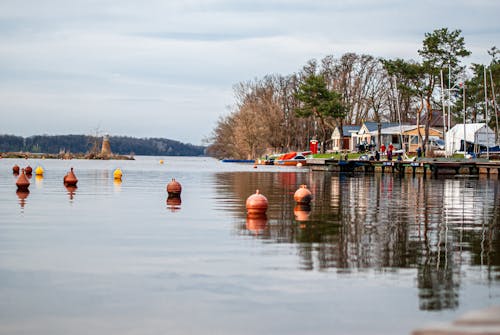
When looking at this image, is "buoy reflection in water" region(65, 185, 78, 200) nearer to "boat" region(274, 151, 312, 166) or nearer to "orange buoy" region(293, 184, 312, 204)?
"orange buoy" region(293, 184, 312, 204)

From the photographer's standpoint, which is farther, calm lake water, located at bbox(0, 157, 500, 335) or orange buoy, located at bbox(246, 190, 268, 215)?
orange buoy, located at bbox(246, 190, 268, 215)

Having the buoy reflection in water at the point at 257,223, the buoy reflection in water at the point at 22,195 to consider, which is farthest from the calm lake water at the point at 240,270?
the buoy reflection in water at the point at 22,195

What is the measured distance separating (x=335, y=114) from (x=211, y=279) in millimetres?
95216

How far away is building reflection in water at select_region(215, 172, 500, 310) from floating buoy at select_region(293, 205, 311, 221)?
2.4 inches

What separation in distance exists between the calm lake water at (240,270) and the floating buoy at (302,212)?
0.07 m

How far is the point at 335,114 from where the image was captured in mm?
106188

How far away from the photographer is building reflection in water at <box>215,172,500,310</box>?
1342 cm

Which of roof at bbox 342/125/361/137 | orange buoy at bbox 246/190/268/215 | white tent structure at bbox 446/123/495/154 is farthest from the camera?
roof at bbox 342/125/361/137

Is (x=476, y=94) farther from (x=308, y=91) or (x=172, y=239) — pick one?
(x=172, y=239)

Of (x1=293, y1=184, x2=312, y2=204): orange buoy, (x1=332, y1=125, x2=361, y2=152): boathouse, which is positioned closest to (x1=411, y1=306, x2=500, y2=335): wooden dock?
(x1=293, y1=184, x2=312, y2=204): orange buoy

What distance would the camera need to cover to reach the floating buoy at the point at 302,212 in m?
22.6

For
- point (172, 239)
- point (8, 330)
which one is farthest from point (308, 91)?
point (8, 330)

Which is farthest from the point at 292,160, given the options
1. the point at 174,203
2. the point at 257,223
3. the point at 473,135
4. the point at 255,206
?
the point at 257,223

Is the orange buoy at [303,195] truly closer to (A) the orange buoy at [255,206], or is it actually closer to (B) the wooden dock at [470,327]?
(A) the orange buoy at [255,206]
